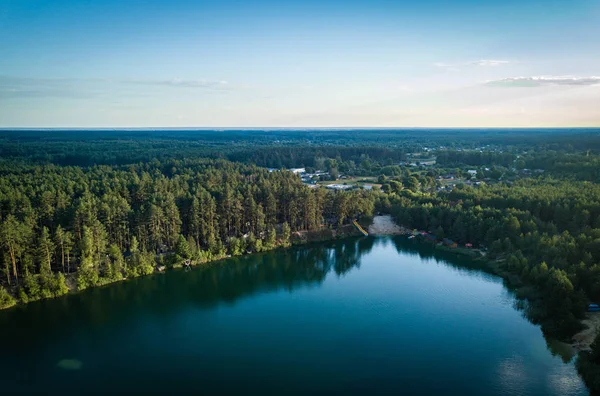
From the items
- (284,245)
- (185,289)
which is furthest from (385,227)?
(185,289)

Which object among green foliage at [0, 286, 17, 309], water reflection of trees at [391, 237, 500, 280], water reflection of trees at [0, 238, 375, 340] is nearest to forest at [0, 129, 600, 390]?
green foliage at [0, 286, 17, 309]

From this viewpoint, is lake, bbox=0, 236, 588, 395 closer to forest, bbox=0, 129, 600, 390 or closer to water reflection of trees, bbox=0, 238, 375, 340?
water reflection of trees, bbox=0, 238, 375, 340

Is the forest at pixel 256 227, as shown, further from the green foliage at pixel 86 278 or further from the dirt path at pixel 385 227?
the dirt path at pixel 385 227

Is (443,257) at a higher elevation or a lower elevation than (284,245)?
lower

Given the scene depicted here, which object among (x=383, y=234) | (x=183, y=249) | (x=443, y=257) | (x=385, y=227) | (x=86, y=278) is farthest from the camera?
(x=385, y=227)

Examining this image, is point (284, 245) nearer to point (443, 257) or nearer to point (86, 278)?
point (443, 257)

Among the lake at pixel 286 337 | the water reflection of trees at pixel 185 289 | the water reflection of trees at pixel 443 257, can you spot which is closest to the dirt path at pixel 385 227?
the water reflection of trees at pixel 443 257

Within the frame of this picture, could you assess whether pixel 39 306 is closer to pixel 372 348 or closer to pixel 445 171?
pixel 372 348
